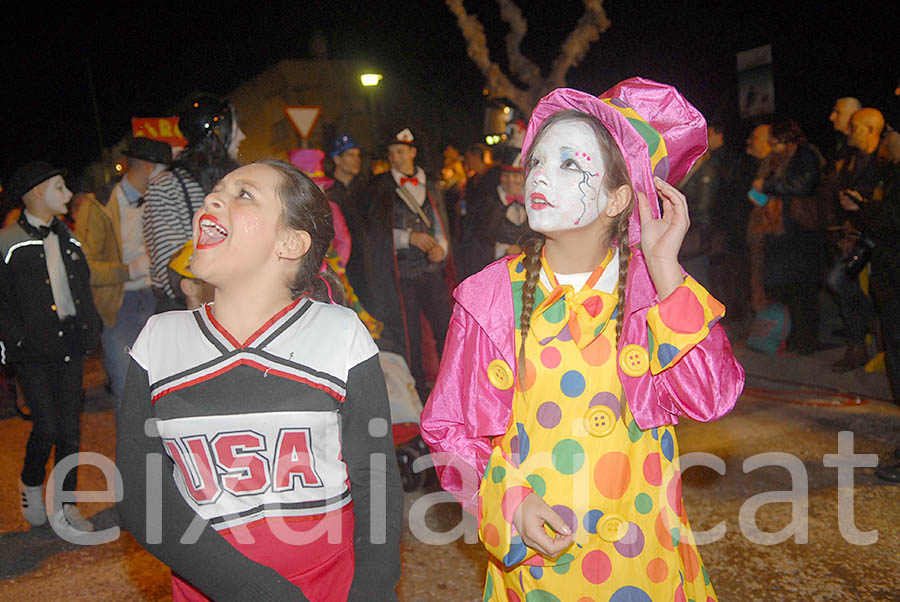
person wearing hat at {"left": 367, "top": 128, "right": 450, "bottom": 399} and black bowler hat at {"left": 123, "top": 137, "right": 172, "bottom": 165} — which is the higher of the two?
black bowler hat at {"left": 123, "top": 137, "right": 172, "bottom": 165}

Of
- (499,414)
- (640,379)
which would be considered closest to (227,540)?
(499,414)

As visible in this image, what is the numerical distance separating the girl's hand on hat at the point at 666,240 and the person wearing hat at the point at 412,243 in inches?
140

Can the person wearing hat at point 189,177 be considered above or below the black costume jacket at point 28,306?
above

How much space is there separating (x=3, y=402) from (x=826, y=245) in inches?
344

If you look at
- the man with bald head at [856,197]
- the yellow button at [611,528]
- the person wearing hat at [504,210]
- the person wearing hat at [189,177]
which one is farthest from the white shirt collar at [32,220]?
the man with bald head at [856,197]

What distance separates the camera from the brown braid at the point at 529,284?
6.16 ft

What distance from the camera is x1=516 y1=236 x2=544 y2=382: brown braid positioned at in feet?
6.16

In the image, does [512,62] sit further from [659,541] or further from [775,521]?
[659,541]

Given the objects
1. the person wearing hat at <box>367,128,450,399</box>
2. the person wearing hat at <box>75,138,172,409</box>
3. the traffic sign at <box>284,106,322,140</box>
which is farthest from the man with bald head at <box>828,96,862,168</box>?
the person wearing hat at <box>75,138,172,409</box>

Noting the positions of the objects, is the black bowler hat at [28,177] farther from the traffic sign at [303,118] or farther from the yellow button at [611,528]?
the traffic sign at [303,118]

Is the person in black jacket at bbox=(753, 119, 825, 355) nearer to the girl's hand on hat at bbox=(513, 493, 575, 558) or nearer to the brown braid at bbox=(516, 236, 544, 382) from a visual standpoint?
the brown braid at bbox=(516, 236, 544, 382)

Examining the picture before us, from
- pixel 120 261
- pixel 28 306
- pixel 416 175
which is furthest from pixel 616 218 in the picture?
pixel 120 261

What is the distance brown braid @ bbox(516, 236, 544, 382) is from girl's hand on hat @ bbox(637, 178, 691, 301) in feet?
0.99

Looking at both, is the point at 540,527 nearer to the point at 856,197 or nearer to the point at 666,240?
the point at 666,240
